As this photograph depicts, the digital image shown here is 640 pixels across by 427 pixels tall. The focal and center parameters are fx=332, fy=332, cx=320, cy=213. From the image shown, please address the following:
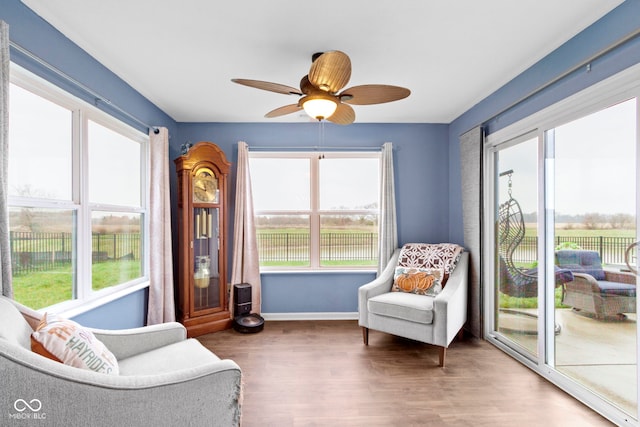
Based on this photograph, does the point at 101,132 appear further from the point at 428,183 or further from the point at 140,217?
the point at 428,183

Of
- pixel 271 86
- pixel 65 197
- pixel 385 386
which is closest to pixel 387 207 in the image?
pixel 385 386

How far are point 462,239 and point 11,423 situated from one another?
12.3 ft

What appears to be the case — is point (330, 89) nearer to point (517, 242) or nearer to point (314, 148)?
point (314, 148)

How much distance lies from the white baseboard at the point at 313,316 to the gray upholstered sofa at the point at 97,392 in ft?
8.74

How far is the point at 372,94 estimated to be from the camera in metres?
2.20

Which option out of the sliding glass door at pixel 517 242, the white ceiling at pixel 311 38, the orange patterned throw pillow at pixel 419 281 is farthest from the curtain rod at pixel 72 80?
the sliding glass door at pixel 517 242

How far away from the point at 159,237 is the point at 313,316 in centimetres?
198

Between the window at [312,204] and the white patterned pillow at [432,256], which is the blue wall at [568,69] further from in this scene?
the window at [312,204]

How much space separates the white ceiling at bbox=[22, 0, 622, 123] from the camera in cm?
186

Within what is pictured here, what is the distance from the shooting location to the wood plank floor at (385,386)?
2.05m

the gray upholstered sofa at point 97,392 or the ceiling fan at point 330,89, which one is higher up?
the ceiling fan at point 330,89

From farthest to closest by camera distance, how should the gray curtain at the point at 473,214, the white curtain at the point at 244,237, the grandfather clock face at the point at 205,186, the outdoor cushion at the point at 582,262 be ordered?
the white curtain at the point at 244,237
the grandfather clock face at the point at 205,186
the gray curtain at the point at 473,214
the outdoor cushion at the point at 582,262

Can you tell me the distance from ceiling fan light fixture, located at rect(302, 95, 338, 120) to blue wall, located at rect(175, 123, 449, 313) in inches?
73.5

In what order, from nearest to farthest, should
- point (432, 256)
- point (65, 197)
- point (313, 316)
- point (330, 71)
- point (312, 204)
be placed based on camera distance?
point (330, 71) → point (65, 197) → point (432, 256) → point (313, 316) → point (312, 204)
